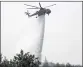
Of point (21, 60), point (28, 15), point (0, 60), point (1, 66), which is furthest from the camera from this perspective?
point (28, 15)

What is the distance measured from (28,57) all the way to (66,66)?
68677 millimetres

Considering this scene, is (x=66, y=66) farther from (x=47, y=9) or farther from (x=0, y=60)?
(x=0, y=60)

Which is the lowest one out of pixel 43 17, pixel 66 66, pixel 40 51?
pixel 66 66

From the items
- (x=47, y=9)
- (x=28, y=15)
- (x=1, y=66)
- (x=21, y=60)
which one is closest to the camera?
(x=21, y=60)

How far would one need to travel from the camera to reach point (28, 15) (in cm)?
14350

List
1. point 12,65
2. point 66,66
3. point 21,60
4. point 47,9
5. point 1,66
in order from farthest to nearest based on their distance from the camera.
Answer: point 66,66
point 47,9
point 1,66
point 12,65
point 21,60

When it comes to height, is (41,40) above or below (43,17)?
below

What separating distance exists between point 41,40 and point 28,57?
2878 inches

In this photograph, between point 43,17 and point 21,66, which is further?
point 43,17

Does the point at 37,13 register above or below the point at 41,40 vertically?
above

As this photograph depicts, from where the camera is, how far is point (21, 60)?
6731 centimetres

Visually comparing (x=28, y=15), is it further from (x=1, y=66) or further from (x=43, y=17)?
(x=1, y=66)

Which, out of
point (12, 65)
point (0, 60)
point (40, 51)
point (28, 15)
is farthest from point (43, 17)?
point (12, 65)

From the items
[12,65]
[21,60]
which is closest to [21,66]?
[21,60]
